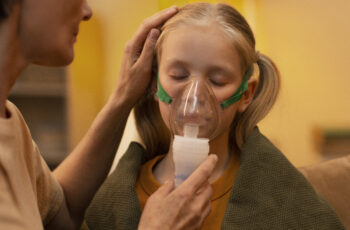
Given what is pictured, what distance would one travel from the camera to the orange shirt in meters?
1.24

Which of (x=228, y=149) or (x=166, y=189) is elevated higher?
(x=166, y=189)

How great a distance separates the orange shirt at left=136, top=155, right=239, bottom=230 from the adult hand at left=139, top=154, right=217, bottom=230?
21 cm

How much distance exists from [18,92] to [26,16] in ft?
9.60

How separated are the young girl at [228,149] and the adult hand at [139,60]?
3 centimetres

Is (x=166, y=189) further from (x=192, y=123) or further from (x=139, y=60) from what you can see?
(x=139, y=60)

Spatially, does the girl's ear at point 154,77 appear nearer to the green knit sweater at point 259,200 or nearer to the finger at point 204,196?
the green knit sweater at point 259,200

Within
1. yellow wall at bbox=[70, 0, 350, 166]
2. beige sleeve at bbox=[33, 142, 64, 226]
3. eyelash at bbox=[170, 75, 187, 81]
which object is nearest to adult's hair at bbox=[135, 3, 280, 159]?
eyelash at bbox=[170, 75, 187, 81]

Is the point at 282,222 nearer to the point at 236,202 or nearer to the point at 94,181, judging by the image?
the point at 236,202

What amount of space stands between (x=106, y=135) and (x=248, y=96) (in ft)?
1.46

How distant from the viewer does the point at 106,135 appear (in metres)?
1.40

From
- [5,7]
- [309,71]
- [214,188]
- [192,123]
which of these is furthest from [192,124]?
[309,71]

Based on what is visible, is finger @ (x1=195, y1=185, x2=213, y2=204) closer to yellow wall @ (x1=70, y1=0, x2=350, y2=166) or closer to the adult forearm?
the adult forearm

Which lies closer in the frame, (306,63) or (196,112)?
(196,112)

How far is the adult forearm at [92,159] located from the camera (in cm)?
139
